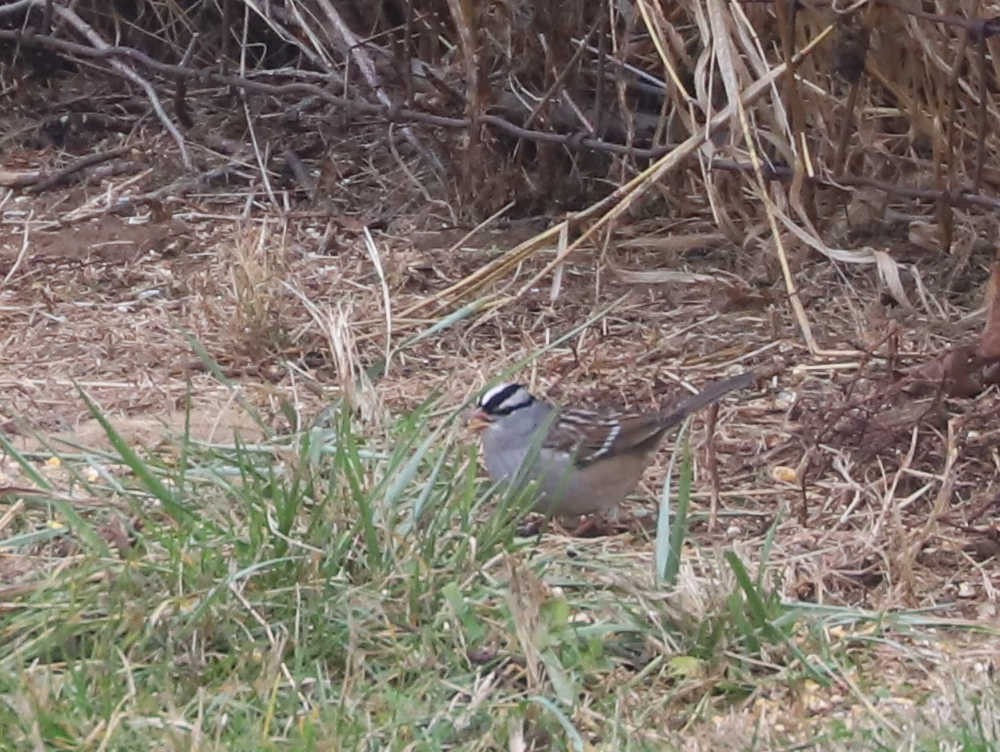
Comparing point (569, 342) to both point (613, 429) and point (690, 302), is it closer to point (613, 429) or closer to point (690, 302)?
point (690, 302)

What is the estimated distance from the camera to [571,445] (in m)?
4.08

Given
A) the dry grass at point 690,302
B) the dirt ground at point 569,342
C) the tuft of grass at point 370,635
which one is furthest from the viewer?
the dirt ground at point 569,342

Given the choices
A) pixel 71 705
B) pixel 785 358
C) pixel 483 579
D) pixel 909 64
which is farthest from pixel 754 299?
pixel 71 705

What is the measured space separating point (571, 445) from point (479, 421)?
230 millimetres

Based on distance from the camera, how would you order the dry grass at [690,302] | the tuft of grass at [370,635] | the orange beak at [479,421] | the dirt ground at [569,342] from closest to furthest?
the tuft of grass at [370,635]
the dry grass at [690,302]
the dirt ground at [569,342]
the orange beak at [479,421]

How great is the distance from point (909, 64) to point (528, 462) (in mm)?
2057

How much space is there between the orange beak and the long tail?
16.2 inches

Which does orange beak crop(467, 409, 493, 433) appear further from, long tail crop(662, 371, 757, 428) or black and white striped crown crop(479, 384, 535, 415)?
long tail crop(662, 371, 757, 428)

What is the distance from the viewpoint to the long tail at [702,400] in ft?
13.9

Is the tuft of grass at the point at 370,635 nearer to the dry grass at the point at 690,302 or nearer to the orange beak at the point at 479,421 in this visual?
the dry grass at the point at 690,302

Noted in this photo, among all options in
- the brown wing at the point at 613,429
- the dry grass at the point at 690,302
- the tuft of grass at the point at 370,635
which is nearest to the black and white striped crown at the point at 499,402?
the brown wing at the point at 613,429

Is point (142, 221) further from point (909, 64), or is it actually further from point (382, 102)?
point (909, 64)

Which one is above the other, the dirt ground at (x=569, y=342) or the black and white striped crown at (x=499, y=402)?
the black and white striped crown at (x=499, y=402)

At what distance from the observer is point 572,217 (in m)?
5.29
